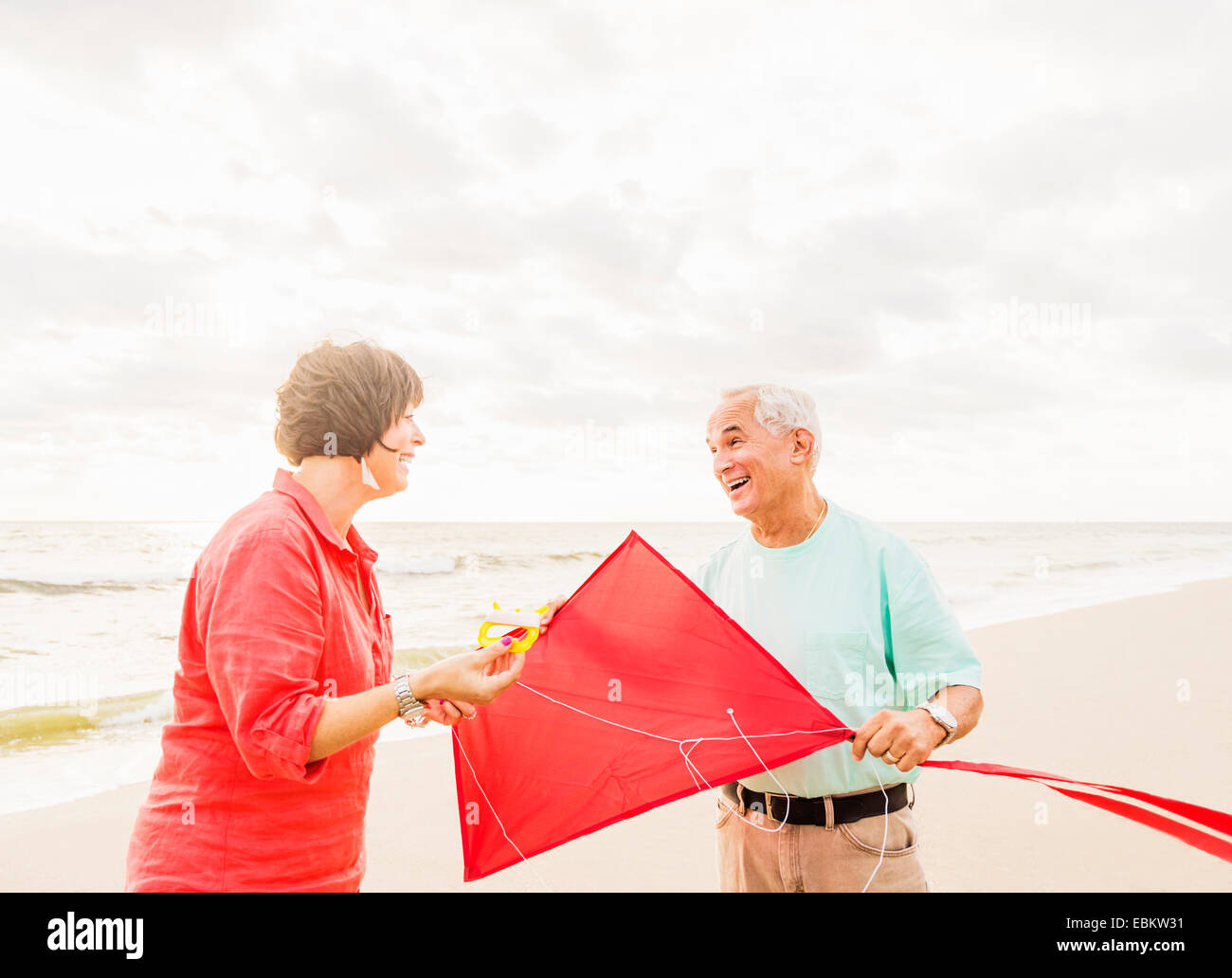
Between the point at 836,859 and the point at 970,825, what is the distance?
3.98 meters

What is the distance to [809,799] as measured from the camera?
2.42m

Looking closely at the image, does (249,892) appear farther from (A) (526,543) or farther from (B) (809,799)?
(A) (526,543)

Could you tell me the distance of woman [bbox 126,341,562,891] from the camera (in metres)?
1.70

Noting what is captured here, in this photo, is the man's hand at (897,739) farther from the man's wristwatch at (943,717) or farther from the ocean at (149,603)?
the ocean at (149,603)

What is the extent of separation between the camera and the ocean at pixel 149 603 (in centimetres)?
737

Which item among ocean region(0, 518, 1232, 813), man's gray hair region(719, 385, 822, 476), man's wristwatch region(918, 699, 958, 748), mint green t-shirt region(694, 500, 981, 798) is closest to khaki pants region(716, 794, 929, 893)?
mint green t-shirt region(694, 500, 981, 798)

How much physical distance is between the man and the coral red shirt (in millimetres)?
1289

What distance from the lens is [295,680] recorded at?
1.70 m

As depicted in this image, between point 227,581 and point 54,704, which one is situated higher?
point 227,581

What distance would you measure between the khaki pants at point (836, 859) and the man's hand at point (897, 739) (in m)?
0.31

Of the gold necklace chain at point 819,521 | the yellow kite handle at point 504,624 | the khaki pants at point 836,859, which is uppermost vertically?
the gold necklace chain at point 819,521

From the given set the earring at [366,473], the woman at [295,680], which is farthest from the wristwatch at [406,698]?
the earring at [366,473]

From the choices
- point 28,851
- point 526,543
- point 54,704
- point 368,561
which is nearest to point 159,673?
point 54,704
